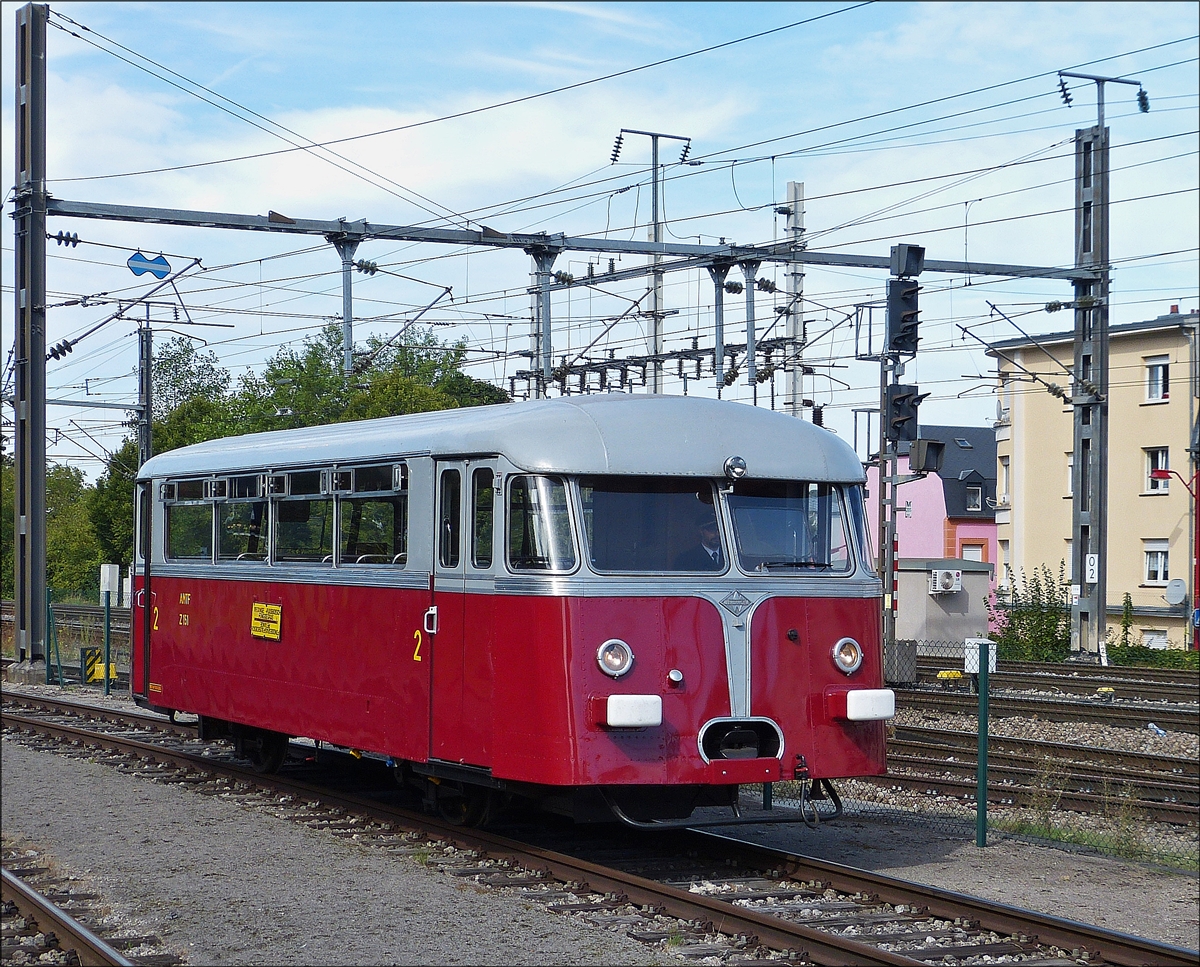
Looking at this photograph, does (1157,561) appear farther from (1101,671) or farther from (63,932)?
(63,932)

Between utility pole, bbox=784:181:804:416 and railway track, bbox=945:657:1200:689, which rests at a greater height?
utility pole, bbox=784:181:804:416

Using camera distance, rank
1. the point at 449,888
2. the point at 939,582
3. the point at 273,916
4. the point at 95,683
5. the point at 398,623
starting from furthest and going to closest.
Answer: the point at 939,582, the point at 95,683, the point at 398,623, the point at 449,888, the point at 273,916

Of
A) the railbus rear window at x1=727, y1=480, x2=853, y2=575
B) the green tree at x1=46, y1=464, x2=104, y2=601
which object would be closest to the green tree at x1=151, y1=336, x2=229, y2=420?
the green tree at x1=46, y1=464, x2=104, y2=601

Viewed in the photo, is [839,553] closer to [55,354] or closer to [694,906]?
[694,906]

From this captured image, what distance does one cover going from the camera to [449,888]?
9.01 metres

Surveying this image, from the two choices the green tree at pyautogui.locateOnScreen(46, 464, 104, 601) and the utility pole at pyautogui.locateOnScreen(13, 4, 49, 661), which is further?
the green tree at pyautogui.locateOnScreen(46, 464, 104, 601)

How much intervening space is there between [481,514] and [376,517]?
146 centimetres

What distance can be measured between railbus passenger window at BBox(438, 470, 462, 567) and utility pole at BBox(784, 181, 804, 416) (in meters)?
22.1

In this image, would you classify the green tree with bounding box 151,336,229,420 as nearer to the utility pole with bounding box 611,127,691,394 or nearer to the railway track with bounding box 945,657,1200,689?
the utility pole with bounding box 611,127,691,394

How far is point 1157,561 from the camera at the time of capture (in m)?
43.4

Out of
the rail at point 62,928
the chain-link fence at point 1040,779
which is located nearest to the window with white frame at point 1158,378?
the chain-link fence at point 1040,779

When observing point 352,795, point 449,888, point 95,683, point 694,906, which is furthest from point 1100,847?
point 95,683

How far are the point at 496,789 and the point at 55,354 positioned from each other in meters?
29.8

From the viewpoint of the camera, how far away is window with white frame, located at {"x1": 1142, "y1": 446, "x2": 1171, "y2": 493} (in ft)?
143
